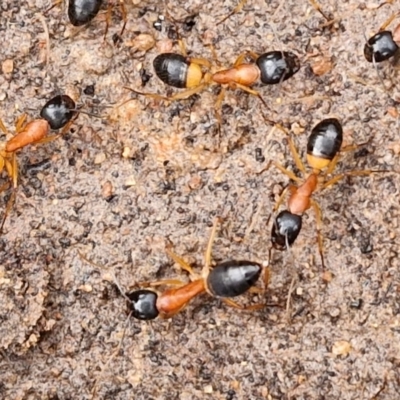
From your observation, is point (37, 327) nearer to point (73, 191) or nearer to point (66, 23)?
point (73, 191)

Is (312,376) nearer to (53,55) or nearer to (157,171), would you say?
(157,171)

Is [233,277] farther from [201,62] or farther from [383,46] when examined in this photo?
[383,46]

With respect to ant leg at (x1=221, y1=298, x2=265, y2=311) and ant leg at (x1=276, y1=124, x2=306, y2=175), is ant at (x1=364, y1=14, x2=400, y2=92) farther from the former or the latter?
ant leg at (x1=221, y1=298, x2=265, y2=311)

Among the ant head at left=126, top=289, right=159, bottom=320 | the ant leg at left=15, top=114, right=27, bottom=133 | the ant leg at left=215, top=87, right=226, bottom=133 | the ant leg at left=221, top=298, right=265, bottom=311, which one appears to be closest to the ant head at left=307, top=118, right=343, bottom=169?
the ant leg at left=215, top=87, right=226, bottom=133

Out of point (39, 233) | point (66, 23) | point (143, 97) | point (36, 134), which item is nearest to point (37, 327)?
point (39, 233)

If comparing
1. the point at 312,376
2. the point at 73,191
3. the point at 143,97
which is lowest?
the point at 312,376

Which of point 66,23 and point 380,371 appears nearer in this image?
point 380,371

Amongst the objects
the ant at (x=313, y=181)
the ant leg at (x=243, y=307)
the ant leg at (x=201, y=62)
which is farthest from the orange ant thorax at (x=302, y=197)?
the ant leg at (x=201, y=62)

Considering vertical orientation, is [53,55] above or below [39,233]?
above
